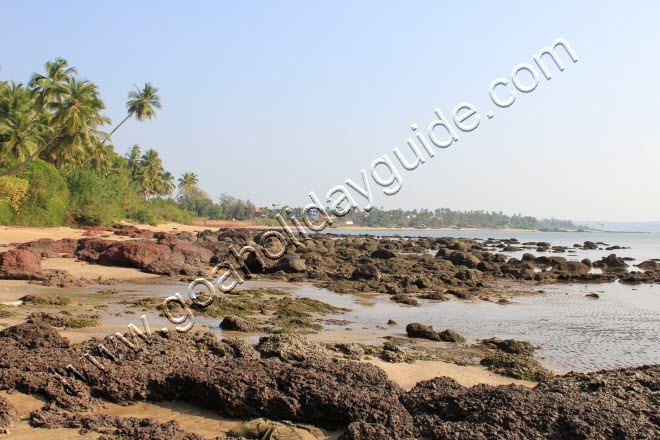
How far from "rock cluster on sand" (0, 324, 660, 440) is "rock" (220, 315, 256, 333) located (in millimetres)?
3085

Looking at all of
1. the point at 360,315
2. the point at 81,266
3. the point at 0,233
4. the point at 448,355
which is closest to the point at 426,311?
the point at 360,315

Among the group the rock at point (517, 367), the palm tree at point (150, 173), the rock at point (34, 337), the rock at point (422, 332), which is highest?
the palm tree at point (150, 173)

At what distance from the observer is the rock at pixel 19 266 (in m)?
13.4

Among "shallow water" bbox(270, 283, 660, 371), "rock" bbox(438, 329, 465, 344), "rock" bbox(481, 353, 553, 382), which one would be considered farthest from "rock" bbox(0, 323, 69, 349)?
"rock" bbox(438, 329, 465, 344)

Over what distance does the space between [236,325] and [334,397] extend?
4800 millimetres

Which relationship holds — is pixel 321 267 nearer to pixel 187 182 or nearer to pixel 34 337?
pixel 34 337

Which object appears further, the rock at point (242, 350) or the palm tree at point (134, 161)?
the palm tree at point (134, 161)

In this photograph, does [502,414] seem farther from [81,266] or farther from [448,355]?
[81,266]

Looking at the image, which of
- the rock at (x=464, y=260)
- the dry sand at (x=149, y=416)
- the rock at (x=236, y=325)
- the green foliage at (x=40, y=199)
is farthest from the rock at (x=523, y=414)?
the green foliage at (x=40, y=199)

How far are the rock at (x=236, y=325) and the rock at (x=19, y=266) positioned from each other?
24.1ft

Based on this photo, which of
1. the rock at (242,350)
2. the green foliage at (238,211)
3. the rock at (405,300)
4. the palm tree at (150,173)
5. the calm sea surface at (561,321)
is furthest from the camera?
the green foliage at (238,211)

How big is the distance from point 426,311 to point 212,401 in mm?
9466

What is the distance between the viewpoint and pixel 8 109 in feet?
128

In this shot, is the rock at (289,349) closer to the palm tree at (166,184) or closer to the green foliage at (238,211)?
the palm tree at (166,184)
